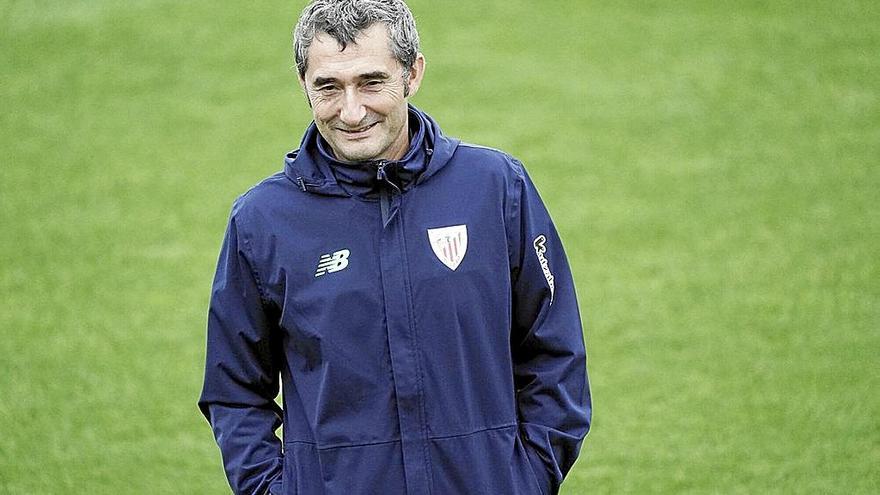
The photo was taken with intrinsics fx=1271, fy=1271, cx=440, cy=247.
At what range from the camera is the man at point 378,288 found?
2463 mm

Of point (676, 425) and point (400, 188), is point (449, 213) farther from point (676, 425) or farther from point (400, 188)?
point (676, 425)

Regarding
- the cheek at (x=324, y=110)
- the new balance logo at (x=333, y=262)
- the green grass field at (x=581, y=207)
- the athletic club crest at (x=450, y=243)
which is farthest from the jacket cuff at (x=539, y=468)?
the green grass field at (x=581, y=207)

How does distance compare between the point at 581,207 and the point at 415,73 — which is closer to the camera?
the point at 415,73

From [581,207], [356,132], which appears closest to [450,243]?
[356,132]

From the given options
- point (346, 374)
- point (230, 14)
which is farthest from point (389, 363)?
point (230, 14)

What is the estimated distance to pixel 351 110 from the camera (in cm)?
243

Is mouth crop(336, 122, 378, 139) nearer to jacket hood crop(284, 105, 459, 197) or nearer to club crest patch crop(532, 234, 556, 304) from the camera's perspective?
jacket hood crop(284, 105, 459, 197)

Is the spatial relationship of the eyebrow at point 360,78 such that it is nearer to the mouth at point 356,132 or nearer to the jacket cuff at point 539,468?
the mouth at point 356,132

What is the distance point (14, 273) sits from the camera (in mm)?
6840

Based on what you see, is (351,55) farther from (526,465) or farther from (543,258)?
(526,465)

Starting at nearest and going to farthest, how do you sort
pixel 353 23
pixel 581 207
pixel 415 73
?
pixel 353 23 → pixel 415 73 → pixel 581 207

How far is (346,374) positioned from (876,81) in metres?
6.88

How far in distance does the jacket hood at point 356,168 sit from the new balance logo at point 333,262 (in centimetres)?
12

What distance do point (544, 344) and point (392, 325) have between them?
1.18 feet
